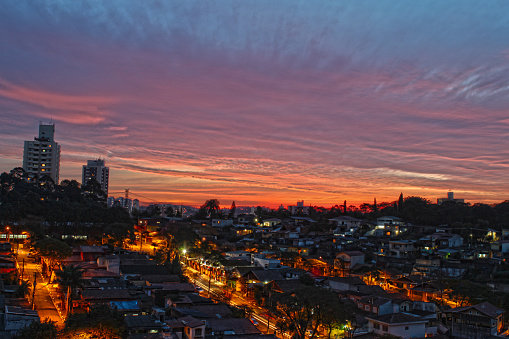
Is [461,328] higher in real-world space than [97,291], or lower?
lower

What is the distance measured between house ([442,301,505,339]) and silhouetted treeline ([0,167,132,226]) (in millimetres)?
36155

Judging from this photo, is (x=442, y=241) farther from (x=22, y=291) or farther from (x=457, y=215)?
(x=22, y=291)

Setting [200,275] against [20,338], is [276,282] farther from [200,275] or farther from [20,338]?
[20,338]

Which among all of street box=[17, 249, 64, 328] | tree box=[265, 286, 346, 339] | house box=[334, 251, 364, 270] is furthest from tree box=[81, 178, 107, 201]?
tree box=[265, 286, 346, 339]

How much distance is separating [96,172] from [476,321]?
325 ft

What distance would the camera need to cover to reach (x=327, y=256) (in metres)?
41.7

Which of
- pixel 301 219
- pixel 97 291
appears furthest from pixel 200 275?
pixel 301 219

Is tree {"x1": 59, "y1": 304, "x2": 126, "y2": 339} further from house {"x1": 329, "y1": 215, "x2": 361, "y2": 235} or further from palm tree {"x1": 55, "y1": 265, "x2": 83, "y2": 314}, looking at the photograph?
house {"x1": 329, "y1": 215, "x2": 361, "y2": 235}

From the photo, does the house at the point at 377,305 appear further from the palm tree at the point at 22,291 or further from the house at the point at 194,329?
the palm tree at the point at 22,291

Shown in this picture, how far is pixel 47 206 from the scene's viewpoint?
45.7 meters

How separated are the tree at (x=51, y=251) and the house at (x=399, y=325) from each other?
2211cm

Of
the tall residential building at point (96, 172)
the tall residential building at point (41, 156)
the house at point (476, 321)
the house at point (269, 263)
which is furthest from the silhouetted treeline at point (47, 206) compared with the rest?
the tall residential building at point (96, 172)

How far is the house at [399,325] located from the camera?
2227 centimetres

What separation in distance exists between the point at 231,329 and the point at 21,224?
29.0 metres
